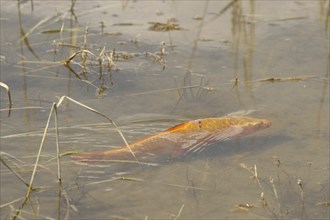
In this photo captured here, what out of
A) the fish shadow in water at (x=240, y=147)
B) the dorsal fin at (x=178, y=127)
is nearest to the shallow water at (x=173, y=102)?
the fish shadow in water at (x=240, y=147)

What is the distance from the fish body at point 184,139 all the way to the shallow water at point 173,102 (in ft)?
0.17

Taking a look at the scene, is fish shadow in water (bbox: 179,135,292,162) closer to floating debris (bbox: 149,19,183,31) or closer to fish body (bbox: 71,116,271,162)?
fish body (bbox: 71,116,271,162)

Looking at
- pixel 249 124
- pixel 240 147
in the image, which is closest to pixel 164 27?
pixel 249 124

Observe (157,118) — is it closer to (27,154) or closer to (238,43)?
(27,154)

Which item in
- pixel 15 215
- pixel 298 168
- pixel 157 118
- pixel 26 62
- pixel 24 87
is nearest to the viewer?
pixel 15 215

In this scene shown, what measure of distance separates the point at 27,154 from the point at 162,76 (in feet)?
4.46

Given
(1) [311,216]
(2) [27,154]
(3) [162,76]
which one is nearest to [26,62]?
(3) [162,76]

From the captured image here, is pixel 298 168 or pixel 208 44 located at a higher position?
pixel 208 44

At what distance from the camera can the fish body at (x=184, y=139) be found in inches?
149

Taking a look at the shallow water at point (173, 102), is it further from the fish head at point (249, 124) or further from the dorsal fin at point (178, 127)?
the dorsal fin at point (178, 127)

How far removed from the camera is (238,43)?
5457 mm

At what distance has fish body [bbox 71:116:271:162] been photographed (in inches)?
149

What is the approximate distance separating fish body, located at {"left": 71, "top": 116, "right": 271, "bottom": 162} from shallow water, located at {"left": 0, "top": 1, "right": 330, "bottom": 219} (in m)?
0.05

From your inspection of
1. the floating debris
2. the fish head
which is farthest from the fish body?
the floating debris
